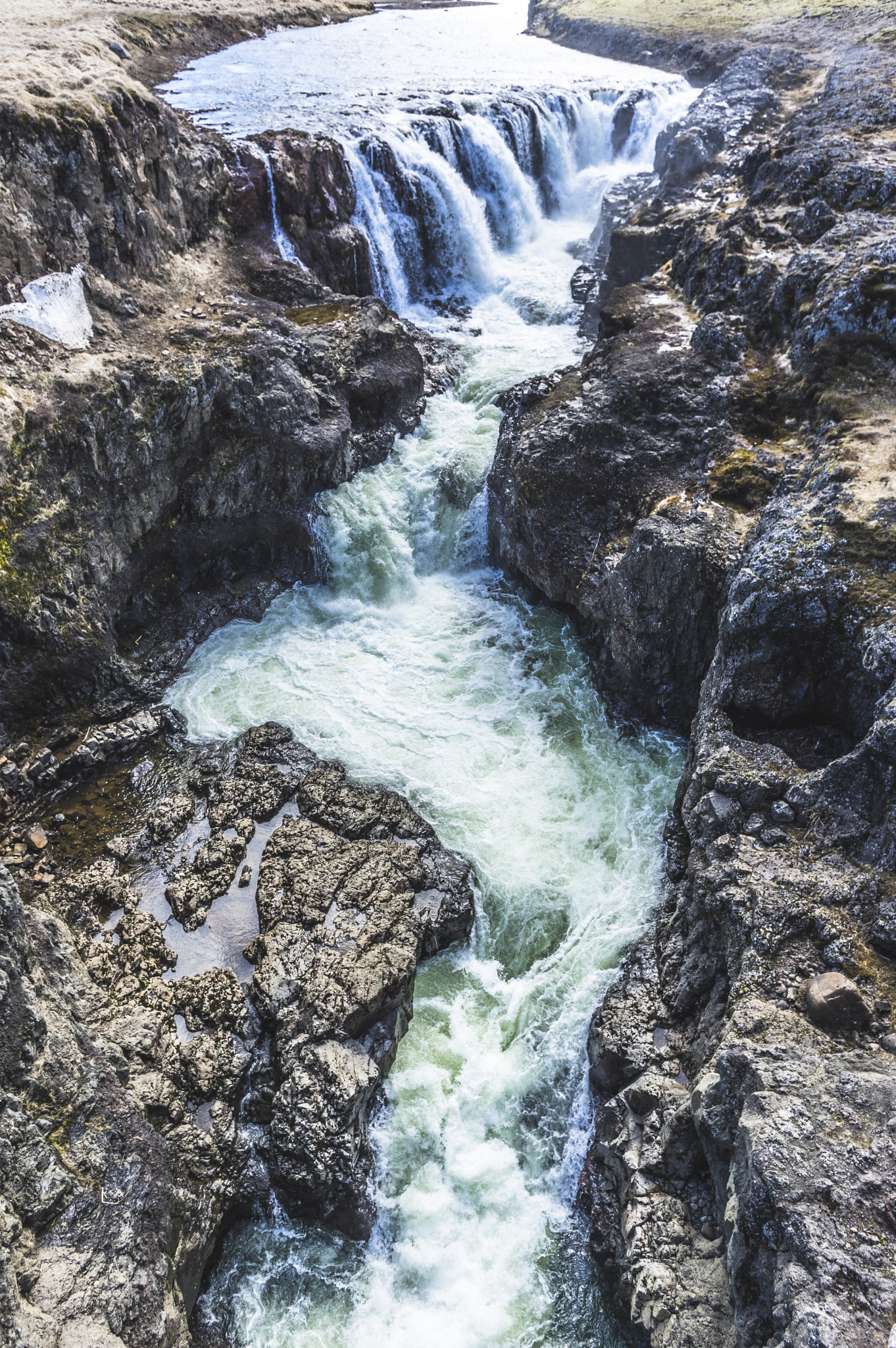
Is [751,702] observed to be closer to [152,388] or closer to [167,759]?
[167,759]

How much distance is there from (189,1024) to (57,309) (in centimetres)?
1384

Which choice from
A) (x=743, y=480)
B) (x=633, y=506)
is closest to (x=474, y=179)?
(x=633, y=506)

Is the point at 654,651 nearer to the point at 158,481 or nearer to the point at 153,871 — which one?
the point at 153,871

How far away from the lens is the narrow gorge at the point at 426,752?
7.86 meters

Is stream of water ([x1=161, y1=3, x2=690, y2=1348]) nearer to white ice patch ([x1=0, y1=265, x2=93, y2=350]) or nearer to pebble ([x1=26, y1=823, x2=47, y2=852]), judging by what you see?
pebble ([x1=26, y1=823, x2=47, y2=852])

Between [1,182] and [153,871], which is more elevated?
[1,182]

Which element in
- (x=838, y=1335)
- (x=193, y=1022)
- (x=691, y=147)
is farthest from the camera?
(x=691, y=147)

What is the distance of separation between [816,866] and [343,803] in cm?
751

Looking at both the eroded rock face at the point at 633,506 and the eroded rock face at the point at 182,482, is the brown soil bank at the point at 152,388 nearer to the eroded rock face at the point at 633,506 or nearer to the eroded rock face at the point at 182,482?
the eroded rock face at the point at 182,482

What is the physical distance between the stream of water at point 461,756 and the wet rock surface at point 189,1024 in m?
0.57

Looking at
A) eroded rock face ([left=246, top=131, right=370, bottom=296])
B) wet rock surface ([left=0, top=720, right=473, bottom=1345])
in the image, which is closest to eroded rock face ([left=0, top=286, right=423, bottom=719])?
wet rock surface ([left=0, top=720, right=473, bottom=1345])

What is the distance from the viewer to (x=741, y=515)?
13703 millimetres

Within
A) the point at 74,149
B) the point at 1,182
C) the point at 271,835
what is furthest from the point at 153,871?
the point at 74,149

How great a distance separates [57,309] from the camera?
1523 cm
